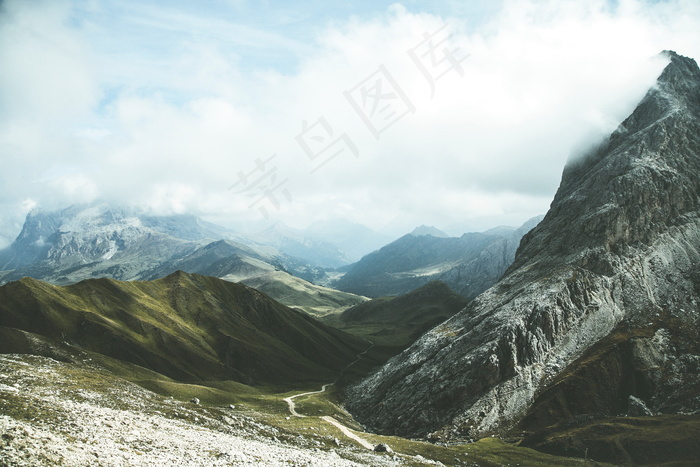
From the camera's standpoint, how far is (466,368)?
110 meters

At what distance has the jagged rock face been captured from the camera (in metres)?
100

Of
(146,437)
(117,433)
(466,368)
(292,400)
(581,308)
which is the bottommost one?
(581,308)

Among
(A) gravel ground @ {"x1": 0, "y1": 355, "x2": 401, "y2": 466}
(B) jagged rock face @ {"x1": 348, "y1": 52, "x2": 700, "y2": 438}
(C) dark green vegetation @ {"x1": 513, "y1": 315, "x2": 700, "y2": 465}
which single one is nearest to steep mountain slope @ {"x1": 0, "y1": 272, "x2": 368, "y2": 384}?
(B) jagged rock face @ {"x1": 348, "y1": 52, "x2": 700, "y2": 438}

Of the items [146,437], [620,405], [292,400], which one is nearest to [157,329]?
[292,400]

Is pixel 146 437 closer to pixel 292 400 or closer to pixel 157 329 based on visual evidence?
pixel 292 400

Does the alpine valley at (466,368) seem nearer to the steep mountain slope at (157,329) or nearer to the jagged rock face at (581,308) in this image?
the jagged rock face at (581,308)

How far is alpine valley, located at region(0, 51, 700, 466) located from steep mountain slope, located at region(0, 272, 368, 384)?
2.71 feet

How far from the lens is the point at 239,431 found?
5797 cm

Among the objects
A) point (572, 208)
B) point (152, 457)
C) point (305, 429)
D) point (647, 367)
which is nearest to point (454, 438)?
point (305, 429)

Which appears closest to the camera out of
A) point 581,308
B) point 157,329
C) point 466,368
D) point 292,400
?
point 466,368

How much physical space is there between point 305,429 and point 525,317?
76.1 metres

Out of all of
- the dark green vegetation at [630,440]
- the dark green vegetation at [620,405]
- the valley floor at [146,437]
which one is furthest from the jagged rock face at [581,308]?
the valley floor at [146,437]

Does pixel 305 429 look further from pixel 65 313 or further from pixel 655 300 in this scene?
pixel 655 300

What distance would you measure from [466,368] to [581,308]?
42577 mm
